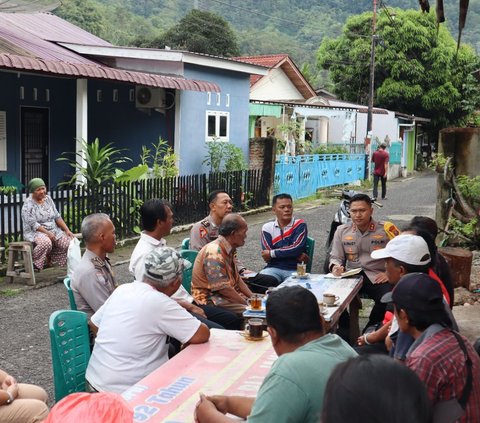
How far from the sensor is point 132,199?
11984 millimetres

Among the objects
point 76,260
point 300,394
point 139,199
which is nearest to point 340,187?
point 139,199

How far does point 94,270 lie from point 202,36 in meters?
38.7

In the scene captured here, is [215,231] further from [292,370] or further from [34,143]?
[34,143]

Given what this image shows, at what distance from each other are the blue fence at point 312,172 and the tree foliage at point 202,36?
18.1 meters

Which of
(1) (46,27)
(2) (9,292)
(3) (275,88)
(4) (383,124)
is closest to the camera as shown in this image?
(2) (9,292)

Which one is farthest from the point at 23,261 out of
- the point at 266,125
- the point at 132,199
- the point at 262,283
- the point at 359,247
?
the point at 266,125

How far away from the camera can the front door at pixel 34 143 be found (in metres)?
14.2

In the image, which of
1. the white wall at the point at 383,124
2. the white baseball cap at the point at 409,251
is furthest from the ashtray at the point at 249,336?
the white wall at the point at 383,124

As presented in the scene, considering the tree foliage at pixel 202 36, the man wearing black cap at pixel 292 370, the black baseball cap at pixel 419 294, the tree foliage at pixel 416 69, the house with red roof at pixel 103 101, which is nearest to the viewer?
the man wearing black cap at pixel 292 370

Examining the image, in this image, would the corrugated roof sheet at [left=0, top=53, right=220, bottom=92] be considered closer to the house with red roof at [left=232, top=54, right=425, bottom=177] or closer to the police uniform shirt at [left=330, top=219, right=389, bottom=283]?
the police uniform shirt at [left=330, top=219, right=389, bottom=283]

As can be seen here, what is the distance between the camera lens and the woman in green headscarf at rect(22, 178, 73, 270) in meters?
9.11

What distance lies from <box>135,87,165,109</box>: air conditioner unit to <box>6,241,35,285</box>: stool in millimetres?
7380

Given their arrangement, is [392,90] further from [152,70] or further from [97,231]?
[97,231]

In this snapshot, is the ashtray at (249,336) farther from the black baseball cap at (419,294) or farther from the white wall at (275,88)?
the white wall at (275,88)
